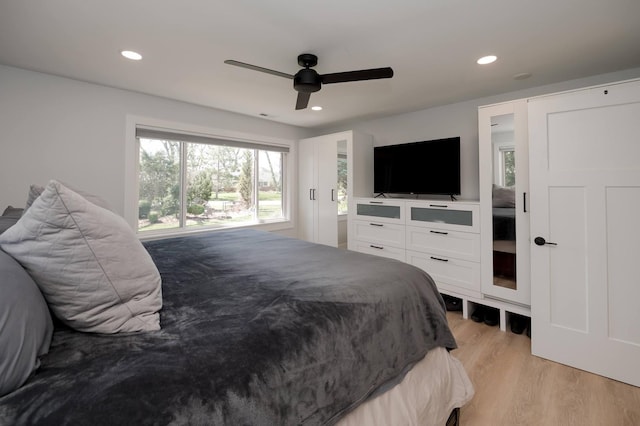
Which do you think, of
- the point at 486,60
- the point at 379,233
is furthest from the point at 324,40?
the point at 379,233

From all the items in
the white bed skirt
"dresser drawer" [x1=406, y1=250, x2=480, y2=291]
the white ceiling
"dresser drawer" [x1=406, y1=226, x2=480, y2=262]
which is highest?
the white ceiling

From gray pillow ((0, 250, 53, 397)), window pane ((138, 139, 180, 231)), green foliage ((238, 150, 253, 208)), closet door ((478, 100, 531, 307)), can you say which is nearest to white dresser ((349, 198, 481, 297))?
closet door ((478, 100, 531, 307))

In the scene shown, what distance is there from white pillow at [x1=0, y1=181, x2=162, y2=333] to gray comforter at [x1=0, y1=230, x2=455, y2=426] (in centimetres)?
6

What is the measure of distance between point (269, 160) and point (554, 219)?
12.2ft

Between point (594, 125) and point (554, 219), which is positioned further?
point (554, 219)

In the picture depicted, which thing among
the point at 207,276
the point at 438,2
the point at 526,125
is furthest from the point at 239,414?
the point at 526,125

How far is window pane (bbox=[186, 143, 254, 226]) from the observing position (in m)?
3.83

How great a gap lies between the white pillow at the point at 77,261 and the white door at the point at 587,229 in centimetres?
268

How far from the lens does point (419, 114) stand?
3.91 meters

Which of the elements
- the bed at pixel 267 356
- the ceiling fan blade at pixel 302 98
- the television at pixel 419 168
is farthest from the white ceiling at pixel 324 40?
the bed at pixel 267 356

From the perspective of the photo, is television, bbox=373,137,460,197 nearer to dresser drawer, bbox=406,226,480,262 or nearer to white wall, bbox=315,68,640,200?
white wall, bbox=315,68,640,200

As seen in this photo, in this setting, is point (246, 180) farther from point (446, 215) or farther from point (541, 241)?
point (541, 241)

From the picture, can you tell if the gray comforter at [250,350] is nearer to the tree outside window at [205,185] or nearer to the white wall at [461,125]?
the tree outside window at [205,185]

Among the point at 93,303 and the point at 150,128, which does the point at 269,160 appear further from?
the point at 93,303
